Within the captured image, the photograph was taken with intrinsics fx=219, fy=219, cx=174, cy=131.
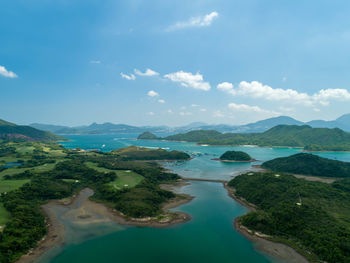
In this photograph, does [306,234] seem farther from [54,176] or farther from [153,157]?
[153,157]

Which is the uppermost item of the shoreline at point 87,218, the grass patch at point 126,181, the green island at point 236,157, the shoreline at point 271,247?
the green island at point 236,157

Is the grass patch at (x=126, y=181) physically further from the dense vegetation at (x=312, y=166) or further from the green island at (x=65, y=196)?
the dense vegetation at (x=312, y=166)

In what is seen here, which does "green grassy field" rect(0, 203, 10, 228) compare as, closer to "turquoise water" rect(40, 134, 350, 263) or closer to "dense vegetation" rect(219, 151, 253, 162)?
"turquoise water" rect(40, 134, 350, 263)

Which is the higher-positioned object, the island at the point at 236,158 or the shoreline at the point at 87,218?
the island at the point at 236,158

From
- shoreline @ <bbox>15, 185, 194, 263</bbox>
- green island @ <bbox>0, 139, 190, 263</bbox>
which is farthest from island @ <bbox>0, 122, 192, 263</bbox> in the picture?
shoreline @ <bbox>15, 185, 194, 263</bbox>

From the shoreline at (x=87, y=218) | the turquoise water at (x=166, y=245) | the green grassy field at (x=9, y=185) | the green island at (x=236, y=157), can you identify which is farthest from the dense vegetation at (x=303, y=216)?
the green island at (x=236, y=157)

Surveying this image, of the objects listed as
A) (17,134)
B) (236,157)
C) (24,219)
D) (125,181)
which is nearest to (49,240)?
(24,219)

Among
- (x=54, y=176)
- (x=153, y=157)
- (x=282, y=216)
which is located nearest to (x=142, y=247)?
(x=282, y=216)
